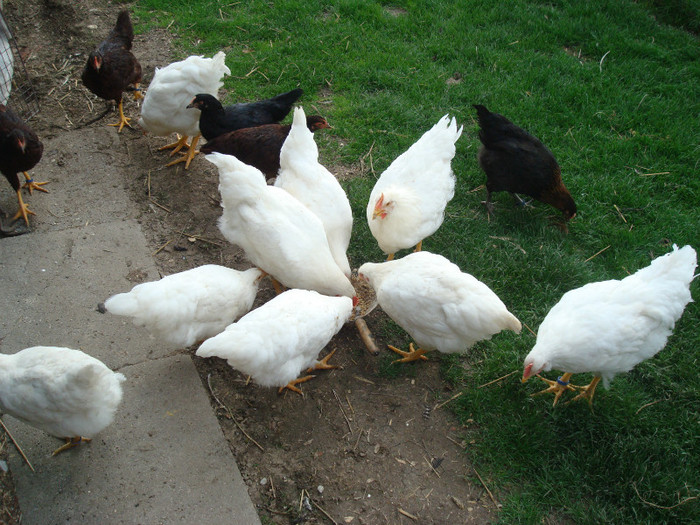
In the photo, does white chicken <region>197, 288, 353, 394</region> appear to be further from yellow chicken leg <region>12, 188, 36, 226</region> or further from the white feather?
yellow chicken leg <region>12, 188, 36, 226</region>

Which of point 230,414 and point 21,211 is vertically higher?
point 21,211

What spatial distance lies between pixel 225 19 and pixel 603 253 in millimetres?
5208

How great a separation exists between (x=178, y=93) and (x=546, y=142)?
357cm

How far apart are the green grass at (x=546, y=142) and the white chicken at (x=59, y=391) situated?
2071 mm

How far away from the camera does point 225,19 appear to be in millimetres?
6289

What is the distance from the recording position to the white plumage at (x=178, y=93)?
436 cm

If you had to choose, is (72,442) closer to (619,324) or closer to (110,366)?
(110,366)

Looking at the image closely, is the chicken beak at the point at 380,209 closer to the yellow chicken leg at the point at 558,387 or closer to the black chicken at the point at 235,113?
the yellow chicken leg at the point at 558,387

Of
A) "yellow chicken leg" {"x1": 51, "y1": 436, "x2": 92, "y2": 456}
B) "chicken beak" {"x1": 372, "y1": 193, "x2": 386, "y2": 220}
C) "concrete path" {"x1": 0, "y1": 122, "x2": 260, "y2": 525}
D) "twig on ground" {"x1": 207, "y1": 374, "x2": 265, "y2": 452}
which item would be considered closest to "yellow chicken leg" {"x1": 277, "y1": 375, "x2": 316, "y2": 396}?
"twig on ground" {"x1": 207, "y1": 374, "x2": 265, "y2": 452}

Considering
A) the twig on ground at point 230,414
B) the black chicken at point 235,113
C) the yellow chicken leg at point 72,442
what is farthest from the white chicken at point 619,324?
the black chicken at point 235,113

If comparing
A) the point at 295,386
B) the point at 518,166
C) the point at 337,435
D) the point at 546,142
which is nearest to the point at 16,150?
the point at 295,386

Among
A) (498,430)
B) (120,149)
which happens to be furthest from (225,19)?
(498,430)

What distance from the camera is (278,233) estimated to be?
3.33 meters

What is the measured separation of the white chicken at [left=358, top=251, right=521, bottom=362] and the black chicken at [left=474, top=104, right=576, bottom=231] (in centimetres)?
152
